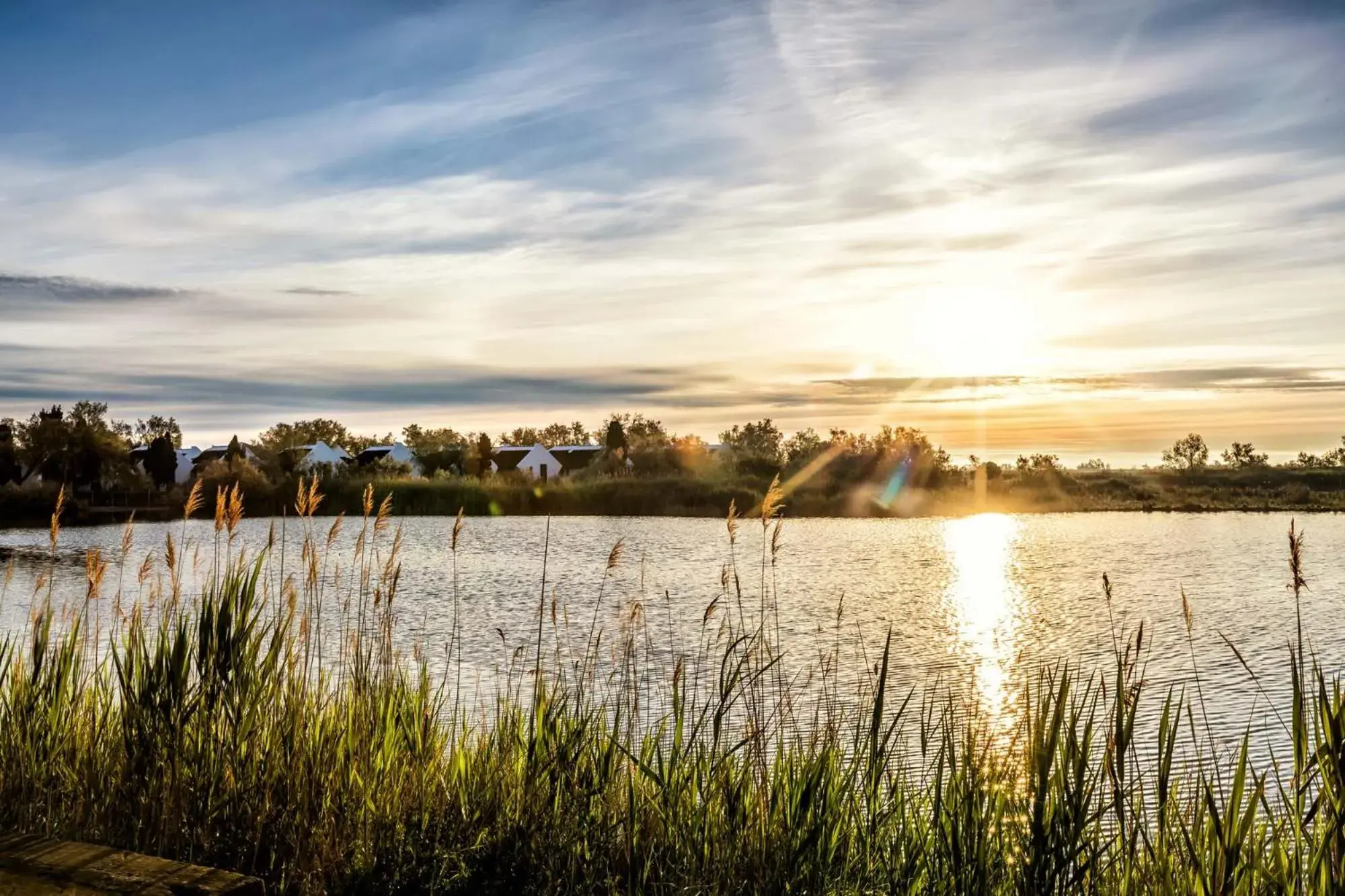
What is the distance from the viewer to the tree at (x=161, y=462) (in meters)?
60.6

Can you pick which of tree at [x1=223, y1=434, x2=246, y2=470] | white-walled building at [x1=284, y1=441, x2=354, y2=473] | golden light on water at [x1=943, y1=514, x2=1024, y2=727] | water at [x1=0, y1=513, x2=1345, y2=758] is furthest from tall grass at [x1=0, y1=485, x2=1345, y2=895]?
white-walled building at [x1=284, y1=441, x2=354, y2=473]

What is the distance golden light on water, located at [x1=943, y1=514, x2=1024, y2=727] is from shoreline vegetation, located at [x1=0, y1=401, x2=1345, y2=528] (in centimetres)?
1228

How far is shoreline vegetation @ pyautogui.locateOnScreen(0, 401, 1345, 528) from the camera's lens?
153 ft

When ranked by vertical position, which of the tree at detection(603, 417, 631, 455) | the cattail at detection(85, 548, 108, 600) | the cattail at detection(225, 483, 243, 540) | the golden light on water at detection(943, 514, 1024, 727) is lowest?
the golden light on water at detection(943, 514, 1024, 727)

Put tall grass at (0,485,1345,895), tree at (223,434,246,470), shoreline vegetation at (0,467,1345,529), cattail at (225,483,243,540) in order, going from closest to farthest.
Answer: tall grass at (0,485,1345,895), cattail at (225,483,243,540), shoreline vegetation at (0,467,1345,529), tree at (223,434,246,470)

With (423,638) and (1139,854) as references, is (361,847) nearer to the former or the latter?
(1139,854)

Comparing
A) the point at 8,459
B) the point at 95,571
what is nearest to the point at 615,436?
the point at 8,459

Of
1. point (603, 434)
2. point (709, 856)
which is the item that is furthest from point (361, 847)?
point (603, 434)

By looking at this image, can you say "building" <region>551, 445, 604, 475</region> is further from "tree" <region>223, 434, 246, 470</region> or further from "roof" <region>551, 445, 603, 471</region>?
"tree" <region>223, 434, 246, 470</region>

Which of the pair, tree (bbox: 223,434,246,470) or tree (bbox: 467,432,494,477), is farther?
tree (bbox: 467,432,494,477)

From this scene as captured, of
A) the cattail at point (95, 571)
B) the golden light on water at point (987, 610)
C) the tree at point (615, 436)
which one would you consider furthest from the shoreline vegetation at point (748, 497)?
the cattail at point (95, 571)

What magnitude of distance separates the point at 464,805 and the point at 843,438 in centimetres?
5488

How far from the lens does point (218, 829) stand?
162 inches

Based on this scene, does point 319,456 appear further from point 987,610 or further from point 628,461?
point 987,610
